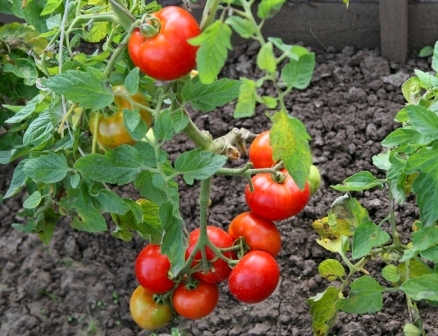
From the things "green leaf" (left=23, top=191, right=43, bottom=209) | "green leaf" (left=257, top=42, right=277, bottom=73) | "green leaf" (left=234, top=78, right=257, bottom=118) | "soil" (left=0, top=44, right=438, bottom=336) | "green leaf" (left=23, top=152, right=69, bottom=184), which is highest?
"green leaf" (left=257, top=42, right=277, bottom=73)

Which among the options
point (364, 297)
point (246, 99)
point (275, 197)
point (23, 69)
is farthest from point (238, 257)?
point (23, 69)

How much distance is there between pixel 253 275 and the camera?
1.45m

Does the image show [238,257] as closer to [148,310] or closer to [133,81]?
[148,310]

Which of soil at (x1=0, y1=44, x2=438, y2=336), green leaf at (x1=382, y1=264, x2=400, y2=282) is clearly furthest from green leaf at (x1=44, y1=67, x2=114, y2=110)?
soil at (x1=0, y1=44, x2=438, y2=336)

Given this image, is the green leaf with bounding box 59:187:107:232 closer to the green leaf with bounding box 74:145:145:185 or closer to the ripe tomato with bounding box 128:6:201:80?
the green leaf with bounding box 74:145:145:185

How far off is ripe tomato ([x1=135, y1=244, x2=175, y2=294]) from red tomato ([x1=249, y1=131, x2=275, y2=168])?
0.93 ft

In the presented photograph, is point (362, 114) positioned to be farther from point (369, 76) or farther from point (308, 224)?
point (308, 224)

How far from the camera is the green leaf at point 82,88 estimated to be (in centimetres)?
118

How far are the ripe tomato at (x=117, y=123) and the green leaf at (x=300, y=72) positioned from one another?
1.15 ft

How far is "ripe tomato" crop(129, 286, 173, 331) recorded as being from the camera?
160 centimetres

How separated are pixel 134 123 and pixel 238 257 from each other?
513 mm

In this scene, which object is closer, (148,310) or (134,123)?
(134,123)

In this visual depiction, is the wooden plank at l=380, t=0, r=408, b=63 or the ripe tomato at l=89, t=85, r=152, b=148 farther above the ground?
the ripe tomato at l=89, t=85, r=152, b=148

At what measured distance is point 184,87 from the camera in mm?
1255
